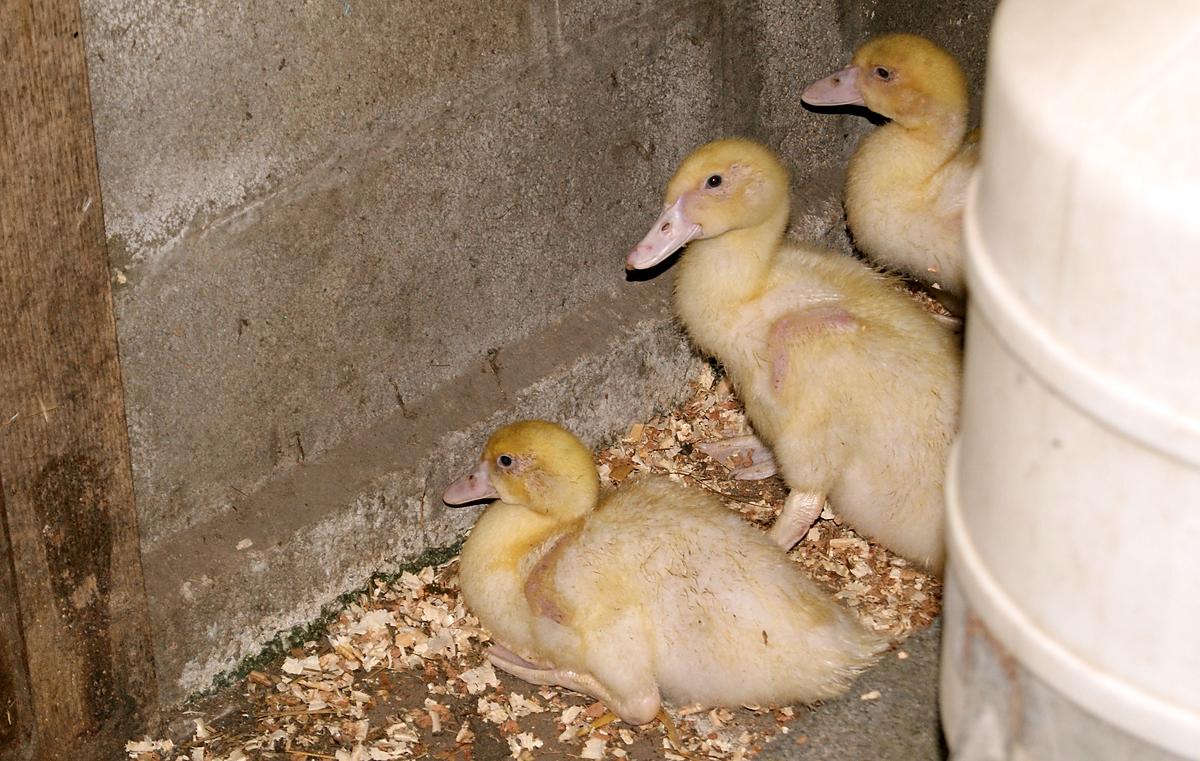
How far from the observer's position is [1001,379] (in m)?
2.02

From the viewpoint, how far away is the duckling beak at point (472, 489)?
4.04 metres

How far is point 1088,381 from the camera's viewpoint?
1837 millimetres

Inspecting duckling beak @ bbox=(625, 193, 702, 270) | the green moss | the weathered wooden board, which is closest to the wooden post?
the weathered wooden board

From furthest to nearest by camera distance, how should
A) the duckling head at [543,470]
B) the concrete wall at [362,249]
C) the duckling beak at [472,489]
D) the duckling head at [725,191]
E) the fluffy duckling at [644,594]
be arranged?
the duckling head at [725,191] < the duckling beak at [472,489] < the duckling head at [543,470] < the fluffy duckling at [644,594] < the concrete wall at [362,249]

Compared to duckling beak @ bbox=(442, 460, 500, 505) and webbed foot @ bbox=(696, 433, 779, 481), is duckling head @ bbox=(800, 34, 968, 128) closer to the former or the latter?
webbed foot @ bbox=(696, 433, 779, 481)

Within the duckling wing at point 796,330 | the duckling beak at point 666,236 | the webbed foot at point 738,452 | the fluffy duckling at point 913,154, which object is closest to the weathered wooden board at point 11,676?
the duckling beak at point 666,236

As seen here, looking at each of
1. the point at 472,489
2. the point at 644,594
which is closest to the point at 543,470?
the point at 472,489

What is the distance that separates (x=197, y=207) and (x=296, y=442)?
0.80 metres

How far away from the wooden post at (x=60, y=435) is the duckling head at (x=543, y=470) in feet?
3.05

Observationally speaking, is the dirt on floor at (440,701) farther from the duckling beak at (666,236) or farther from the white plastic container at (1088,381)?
the white plastic container at (1088,381)

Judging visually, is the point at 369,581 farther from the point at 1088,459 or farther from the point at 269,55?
the point at 1088,459

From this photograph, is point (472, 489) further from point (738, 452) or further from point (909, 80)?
point (909, 80)

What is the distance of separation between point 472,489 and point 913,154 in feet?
6.26

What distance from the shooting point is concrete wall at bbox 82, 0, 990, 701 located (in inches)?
138
